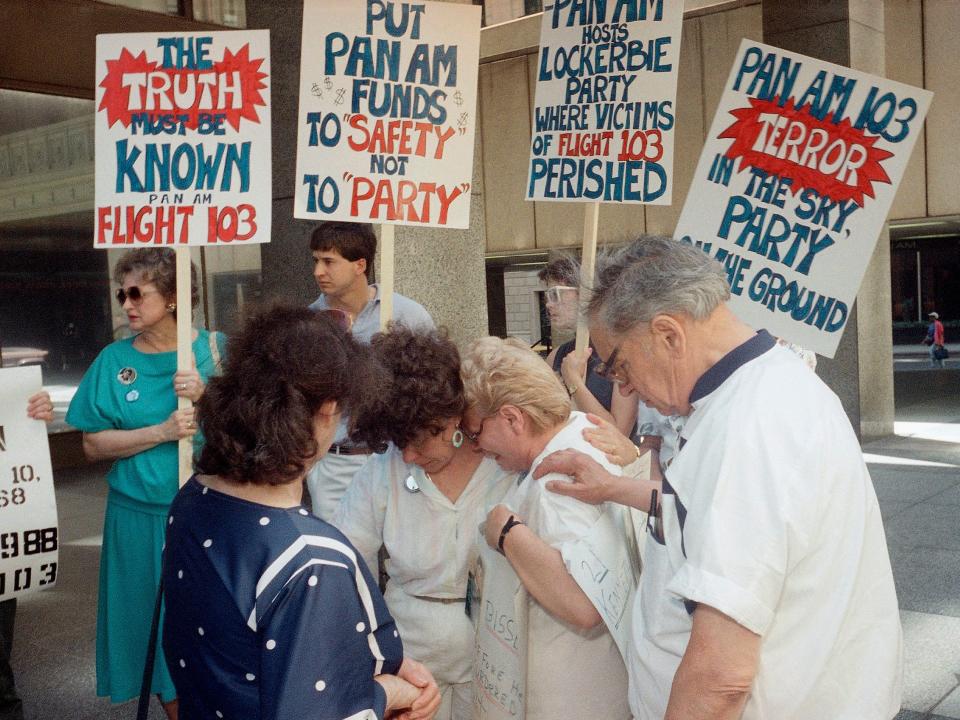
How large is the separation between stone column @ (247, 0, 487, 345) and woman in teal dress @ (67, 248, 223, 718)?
2512 mm

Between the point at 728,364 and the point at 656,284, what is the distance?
0.66 ft

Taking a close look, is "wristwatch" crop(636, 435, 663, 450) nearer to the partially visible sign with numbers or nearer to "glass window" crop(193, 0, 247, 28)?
the partially visible sign with numbers

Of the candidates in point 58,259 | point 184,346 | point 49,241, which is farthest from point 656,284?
point 58,259

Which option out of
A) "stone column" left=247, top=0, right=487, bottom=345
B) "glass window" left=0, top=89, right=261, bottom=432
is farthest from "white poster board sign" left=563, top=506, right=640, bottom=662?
"glass window" left=0, top=89, right=261, bottom=432

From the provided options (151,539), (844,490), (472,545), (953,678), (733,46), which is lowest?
(953,678)

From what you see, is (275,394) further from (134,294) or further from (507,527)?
(134,294)

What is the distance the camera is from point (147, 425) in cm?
408

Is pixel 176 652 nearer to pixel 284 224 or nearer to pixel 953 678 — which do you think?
pixel 953 678

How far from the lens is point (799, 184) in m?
4.31

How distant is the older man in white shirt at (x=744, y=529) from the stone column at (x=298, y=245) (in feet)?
14.8

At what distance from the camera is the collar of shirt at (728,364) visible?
1.93 m

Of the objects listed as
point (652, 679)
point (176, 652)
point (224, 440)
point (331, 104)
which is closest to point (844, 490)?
point (652, 679)

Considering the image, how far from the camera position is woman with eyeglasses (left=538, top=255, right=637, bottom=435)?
457 centimetres

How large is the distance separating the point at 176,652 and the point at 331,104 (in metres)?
3.04
